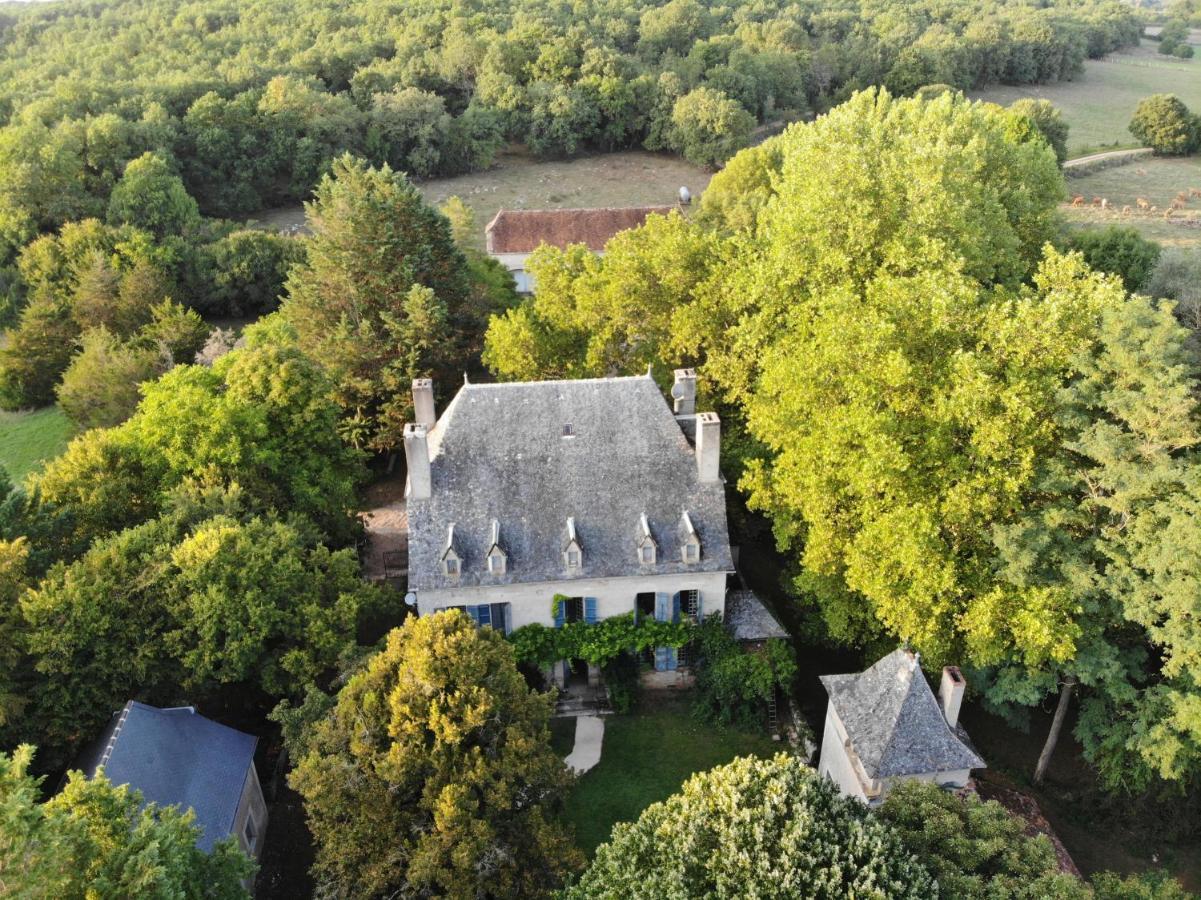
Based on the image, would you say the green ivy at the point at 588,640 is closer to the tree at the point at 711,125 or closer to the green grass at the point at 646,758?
the green grass at the point at 646,758

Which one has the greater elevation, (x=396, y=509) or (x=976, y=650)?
(x=976, y=650)

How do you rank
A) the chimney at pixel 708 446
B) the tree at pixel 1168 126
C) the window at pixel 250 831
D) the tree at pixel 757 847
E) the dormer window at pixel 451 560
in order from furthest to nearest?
the tree at pixel 1168 126 → the chimney at pixel 708 446 → the dormer window at pixel 451 560 → the window at pixel 250 831 → the tree at pixel 757 847

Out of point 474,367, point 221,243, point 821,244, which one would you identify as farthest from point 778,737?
point 221,243

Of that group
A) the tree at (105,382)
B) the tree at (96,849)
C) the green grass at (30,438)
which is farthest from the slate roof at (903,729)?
the green grass at (30,438)

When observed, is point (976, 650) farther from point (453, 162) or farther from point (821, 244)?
point (453, 162)

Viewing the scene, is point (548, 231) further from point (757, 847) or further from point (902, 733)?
point (757, 847)

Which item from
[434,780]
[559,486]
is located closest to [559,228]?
[559,486]
